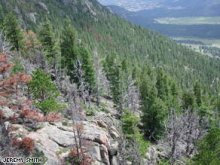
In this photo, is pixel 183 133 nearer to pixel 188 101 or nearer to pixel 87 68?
pixel 87 68

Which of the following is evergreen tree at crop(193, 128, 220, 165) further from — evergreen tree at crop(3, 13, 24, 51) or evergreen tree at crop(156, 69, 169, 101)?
evergreen tree at crop(3, 13, 24, 51)

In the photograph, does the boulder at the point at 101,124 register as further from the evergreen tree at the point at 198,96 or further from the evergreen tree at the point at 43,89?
the evergreen tree at the point at 198,96

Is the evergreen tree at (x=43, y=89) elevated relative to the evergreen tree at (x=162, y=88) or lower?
elevated

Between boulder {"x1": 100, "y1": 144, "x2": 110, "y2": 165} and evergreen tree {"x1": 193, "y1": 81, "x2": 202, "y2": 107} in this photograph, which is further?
evergreen tree {"x1": 193, "y1": 81, "x2": 202, "y2": 107}

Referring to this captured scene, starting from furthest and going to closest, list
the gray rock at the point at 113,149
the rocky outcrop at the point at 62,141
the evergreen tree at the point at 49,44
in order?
the evergreen tree at the point at 49,44
the gray rock at the point at 113,149
the rocky outcrop at the point at 62,141

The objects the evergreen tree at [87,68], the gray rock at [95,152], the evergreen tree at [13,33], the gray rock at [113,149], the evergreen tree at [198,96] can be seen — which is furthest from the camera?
the evergreen tree at [198,96]

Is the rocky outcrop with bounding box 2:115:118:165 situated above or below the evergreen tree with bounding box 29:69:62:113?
below

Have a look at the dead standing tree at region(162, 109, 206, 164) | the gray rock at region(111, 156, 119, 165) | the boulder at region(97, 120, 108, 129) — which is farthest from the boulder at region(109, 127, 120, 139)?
the dead standing tree at region(162, 109, 206, 164)

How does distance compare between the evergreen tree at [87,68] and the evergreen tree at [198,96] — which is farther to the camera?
the evergreen tree at [198,96]

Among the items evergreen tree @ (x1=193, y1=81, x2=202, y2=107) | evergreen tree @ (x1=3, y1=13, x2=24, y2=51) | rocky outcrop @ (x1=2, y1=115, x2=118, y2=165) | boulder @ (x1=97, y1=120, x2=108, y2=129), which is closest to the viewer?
rocky outcrop @ (x1=2, y1=115, x2=118, y2=165)

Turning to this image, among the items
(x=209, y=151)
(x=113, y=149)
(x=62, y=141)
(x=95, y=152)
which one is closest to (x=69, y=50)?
(x=113, y=149)

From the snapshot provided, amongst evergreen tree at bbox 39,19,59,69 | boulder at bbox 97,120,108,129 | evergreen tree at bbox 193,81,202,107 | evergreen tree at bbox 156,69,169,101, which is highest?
evergreen tree at bbox 39,19,59,69

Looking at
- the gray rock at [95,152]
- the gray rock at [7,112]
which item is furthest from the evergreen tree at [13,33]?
the gray rock at [95,152]

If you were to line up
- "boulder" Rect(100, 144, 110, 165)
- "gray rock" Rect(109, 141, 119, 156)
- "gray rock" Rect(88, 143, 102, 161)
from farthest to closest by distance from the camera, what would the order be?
"gray rock" Rect(109, 141, 119, 156)
"boulder" Rect(100, 144, 110, 165)
"gray rock" Rect(88, 143, 102, 161)
